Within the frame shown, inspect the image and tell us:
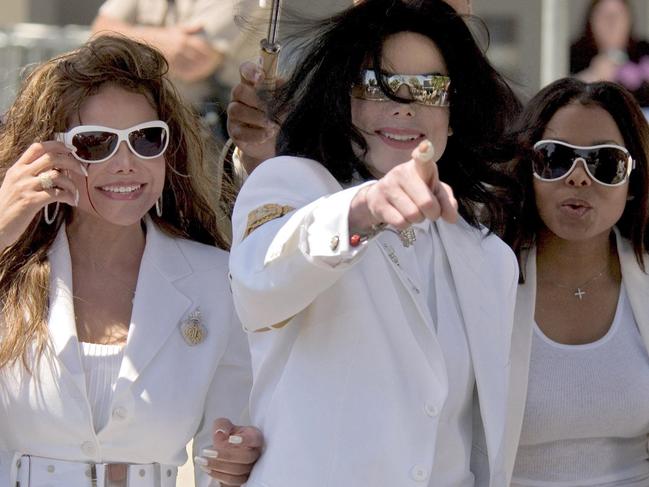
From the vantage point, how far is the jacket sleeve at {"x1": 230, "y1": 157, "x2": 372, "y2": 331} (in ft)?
7.35

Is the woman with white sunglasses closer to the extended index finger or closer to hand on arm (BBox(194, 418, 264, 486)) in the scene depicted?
hand on arm (BBox(194, 418, 264, 486))

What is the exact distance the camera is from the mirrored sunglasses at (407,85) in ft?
8.95

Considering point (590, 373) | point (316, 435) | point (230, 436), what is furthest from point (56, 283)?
point (590, 373)

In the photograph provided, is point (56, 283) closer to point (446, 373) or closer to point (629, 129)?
point (446, 373)

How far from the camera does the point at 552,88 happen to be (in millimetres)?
3764

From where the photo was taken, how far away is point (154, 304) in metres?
3.26

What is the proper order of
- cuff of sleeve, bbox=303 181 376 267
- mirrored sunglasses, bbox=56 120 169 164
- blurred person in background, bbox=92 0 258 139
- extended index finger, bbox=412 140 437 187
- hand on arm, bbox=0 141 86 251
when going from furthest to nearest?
blurred person in background, bbox=92 0 258 139 < mirrored sunglasses, bbox=56 120 169 164 < hand on arm, bbox=0 141 86 251 < cuff of sleeve, bbox=303 181 376 267 < extended index finger, bbox=412 140 437 187

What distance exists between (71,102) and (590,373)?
4.64 feet

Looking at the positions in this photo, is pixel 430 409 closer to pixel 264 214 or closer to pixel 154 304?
pixel 264 214

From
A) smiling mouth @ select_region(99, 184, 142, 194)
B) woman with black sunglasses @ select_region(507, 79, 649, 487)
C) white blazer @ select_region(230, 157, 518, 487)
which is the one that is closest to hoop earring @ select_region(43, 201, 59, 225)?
smiling mouth @ select_region(99, 184, 142, 194)

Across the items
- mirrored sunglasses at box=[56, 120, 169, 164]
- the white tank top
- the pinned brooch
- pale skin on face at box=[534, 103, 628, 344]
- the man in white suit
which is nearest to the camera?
the man in white suit

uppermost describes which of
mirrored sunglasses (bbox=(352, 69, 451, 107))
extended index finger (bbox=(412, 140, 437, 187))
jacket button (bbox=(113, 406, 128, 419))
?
extended index finger (bbox=(412, 140, 437, 187))

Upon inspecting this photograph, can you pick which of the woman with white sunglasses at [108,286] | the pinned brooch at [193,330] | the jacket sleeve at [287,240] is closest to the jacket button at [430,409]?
the jacket sleeve at [287,240]

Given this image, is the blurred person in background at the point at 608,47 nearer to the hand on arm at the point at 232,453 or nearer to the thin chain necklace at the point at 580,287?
the thin chain necklace at the point at 580,287
